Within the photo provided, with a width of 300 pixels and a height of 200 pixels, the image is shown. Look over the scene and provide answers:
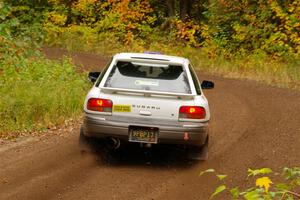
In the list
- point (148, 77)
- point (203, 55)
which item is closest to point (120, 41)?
point (203, 55)

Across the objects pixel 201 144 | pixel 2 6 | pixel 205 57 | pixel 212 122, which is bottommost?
pixel 205 57

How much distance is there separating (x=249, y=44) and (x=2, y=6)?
16013 mm

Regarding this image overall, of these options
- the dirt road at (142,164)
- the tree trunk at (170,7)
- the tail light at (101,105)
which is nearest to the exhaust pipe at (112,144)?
the dirt road at (142,164)

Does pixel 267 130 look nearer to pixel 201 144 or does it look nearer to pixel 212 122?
pixel 212 122

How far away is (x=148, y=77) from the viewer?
8.66 metres

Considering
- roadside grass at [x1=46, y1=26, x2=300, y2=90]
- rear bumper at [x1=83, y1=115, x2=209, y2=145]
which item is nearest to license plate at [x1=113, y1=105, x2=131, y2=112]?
rear bumper at [x1=83, y1=115, x2=209, y2=145]

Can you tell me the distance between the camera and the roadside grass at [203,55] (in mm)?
21952

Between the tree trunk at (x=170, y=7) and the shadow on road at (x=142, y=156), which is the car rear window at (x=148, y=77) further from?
the tree trunk at (x=170, y=7)

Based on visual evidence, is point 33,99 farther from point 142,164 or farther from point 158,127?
point 158,127

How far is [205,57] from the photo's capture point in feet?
88.4

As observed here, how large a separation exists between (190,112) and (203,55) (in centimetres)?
1920

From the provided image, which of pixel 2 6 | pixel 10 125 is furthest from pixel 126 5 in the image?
pixel 10 125

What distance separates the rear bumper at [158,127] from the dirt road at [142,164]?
1.77 feet

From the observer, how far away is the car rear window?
28.0 feet
